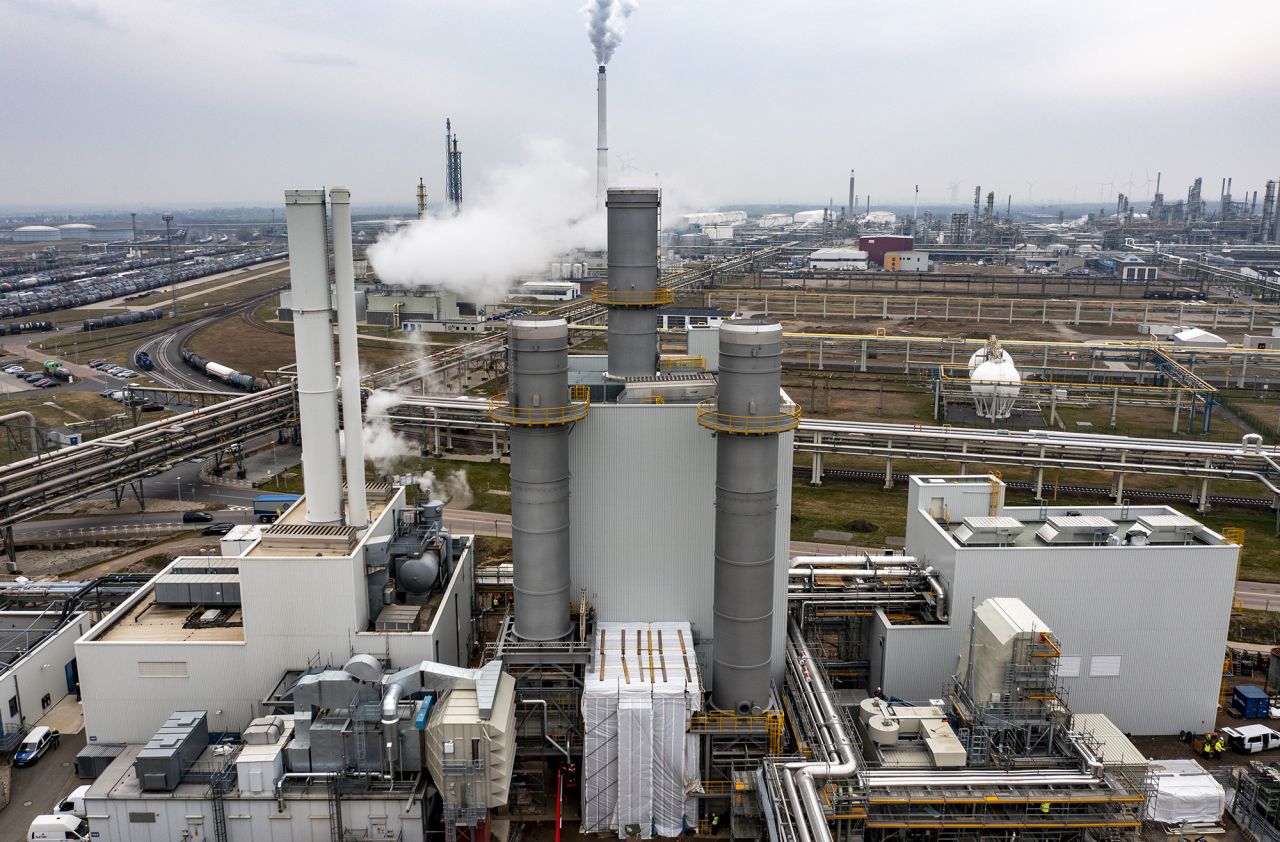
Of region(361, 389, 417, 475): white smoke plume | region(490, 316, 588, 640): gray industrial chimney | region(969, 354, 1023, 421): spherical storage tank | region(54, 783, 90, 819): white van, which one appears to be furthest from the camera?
region(969, 354, 1023, 421): spherical storage tank

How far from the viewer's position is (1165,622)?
106 ft

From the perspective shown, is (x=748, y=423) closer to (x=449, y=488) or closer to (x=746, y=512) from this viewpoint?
(x=746, y=512)

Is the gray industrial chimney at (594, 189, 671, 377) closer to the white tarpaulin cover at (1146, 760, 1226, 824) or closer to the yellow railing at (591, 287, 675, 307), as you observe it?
the yellow railing at (591, 287, 675, 307)

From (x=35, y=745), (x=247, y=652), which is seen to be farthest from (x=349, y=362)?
(x=35, y=745)

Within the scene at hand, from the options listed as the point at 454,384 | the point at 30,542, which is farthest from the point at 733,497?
the point at 454,384

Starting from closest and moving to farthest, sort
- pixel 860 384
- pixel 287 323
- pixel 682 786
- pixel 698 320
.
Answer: pixel 682 786 < pixel 860 384 < pixel 698 320 < pixel 287 323

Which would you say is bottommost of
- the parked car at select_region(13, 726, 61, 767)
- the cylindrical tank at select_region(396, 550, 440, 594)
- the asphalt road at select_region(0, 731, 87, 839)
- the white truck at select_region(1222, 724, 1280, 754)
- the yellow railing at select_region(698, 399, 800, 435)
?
the asphalt road at select_region(0, 731, 87, 839)

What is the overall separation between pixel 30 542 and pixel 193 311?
117 m

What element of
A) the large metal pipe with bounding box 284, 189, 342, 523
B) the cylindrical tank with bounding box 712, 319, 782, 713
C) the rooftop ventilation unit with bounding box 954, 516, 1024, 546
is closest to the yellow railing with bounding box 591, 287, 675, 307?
the cylindrical tank with bounding box 712, 319, 782, 713

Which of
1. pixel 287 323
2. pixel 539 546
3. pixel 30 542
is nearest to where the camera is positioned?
pixel 539 546

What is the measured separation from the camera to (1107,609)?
105 ft

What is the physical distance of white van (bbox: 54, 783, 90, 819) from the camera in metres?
27.8

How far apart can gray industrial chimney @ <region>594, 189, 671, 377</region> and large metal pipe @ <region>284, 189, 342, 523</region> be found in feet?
34.1

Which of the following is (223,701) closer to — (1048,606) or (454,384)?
(1048,606)
